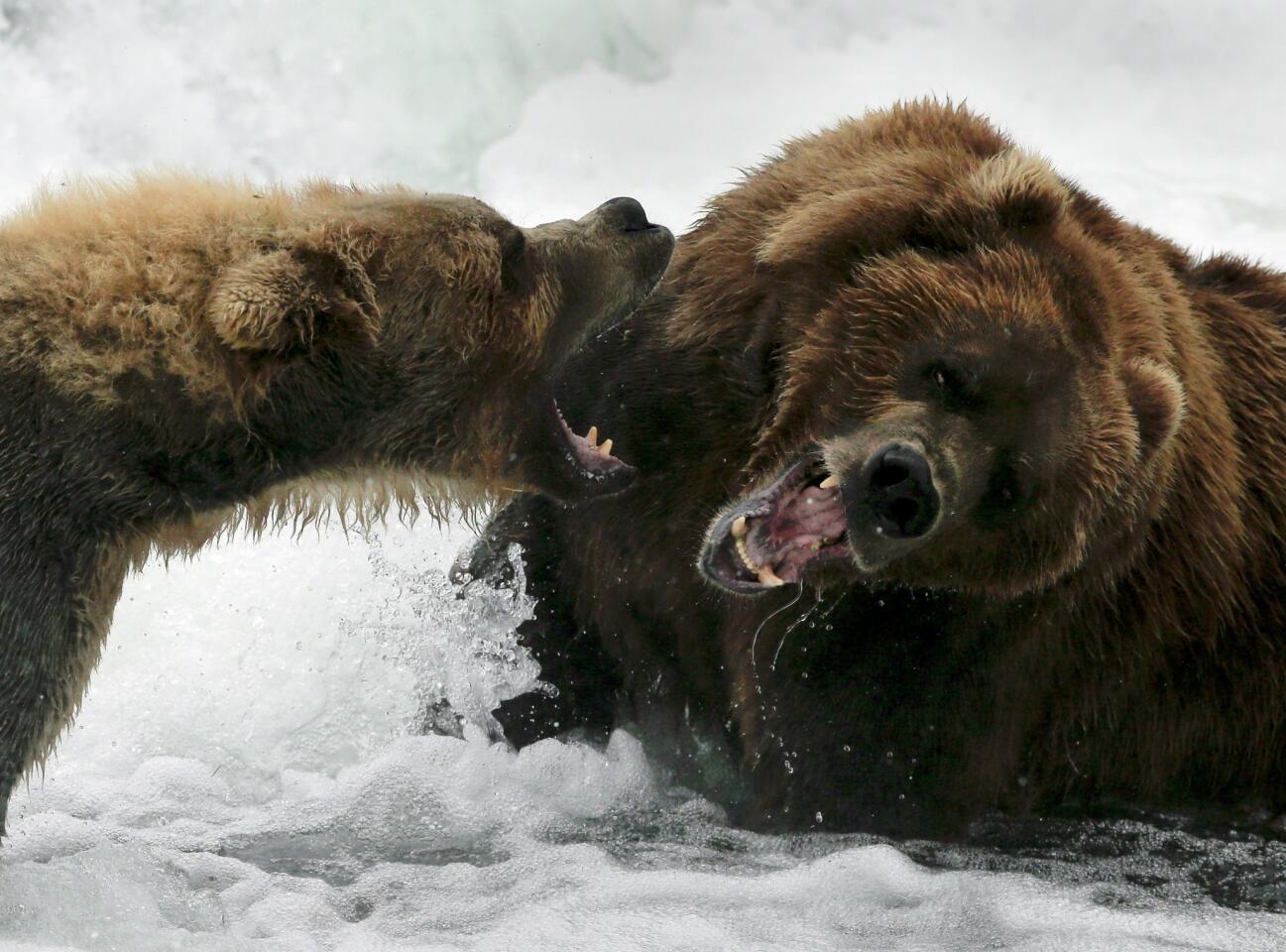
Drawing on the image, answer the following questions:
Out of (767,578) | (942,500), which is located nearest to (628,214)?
(767,578)

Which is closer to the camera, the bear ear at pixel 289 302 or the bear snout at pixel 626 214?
the bear ear at pixel 289 302

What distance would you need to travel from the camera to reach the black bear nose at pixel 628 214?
523 centimetres

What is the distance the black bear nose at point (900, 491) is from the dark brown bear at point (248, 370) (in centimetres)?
93

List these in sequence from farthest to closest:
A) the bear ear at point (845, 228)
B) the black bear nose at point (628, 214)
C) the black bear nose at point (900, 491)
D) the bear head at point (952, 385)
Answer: the black bear nose at point (628, 214), the bear ear at point (845, 228), the bear head at point (952, 385), the black bear nose at point (900, 491)

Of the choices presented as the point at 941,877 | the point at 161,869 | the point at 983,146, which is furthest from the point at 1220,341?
the point at 161,869

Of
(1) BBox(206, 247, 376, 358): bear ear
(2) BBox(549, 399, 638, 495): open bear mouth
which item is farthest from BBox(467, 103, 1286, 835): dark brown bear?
(1) BBox(206, 247, 376, 358): bear ear

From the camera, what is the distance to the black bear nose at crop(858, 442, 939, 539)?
4.62 meters

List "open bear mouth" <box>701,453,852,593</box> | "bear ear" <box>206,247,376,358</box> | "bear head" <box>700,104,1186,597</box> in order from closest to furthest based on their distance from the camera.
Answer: "bear ear" <box>206,247,376,358</box>, "bear head" <box>700,104,1186,597</box>, "open bear mouth" <box>701,453,852,593</box>

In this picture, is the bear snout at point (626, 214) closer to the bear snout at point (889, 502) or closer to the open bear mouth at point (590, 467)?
the open bear mouth at point (590, 467)

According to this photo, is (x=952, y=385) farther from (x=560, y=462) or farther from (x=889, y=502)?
(x=560, y=462)

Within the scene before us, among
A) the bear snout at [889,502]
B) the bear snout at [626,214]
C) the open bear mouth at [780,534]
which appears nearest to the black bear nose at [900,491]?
the bear snout at [889,502]

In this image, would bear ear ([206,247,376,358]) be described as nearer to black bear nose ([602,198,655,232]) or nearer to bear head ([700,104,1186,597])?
black bear nose ([602,198,655,232])

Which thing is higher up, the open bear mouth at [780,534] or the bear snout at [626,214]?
the bear snout at [626,214]

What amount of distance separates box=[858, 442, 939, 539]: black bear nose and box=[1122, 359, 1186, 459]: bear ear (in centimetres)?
71
